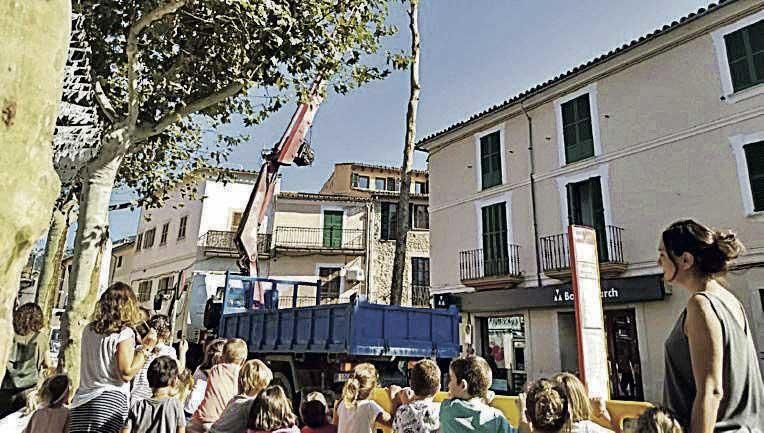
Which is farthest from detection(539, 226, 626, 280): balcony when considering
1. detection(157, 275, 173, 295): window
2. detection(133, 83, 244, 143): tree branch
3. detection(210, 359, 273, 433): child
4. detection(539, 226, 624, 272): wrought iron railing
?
detection(157, 275, 173, 295): window

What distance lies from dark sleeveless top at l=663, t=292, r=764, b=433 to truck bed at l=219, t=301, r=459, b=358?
6194 mm

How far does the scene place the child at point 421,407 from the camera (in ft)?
12.2

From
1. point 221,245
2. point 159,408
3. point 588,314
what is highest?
point 221,245

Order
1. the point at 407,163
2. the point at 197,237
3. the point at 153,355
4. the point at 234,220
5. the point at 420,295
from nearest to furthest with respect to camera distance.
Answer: the point at 153,355
the point at 407,163
the point at 420,295
the point at 197,237
the point at 234,220

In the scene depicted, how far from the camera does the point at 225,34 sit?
838 centimetres

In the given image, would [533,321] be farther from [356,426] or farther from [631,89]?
[356,426]

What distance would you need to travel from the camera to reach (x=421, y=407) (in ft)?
12.4

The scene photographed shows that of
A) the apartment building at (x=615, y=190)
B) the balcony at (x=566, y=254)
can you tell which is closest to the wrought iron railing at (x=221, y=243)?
the apartment building at (x=615, y=190)

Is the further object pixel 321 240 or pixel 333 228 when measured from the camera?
pixel 333 228

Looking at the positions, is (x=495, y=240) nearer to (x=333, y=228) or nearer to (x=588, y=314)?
(x=588, y=314)

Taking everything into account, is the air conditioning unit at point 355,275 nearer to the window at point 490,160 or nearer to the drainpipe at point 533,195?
the window at point 490,160

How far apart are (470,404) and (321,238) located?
80.5ft

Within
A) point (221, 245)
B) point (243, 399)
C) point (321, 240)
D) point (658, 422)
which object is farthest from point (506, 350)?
point (221, 245)

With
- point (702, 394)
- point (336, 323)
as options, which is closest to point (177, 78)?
point (336, 323)
